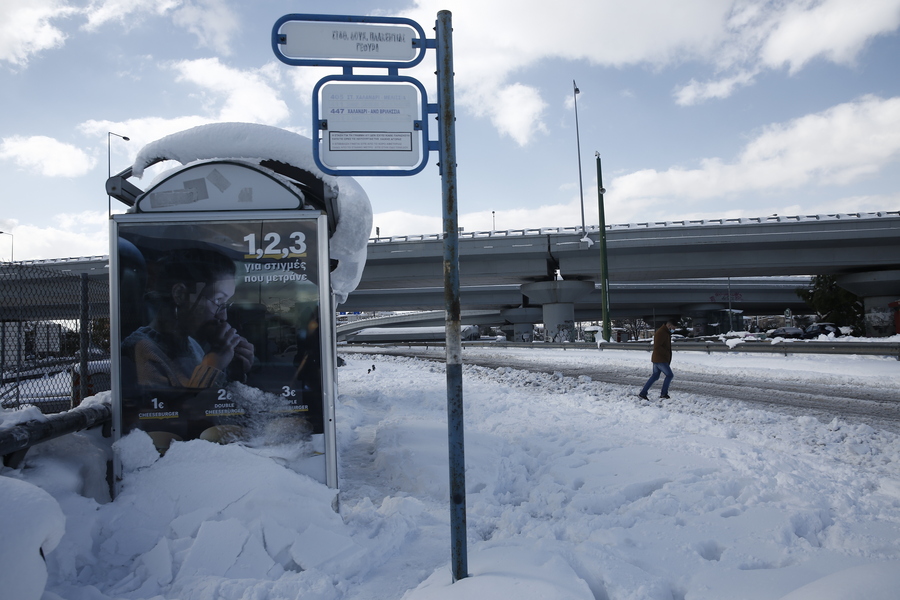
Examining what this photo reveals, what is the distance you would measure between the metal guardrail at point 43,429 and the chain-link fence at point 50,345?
63.6 inches

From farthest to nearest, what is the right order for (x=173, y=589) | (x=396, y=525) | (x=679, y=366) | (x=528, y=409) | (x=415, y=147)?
(x=679, y=366) < (x=528, y=409) < (x=396, y=525) < (x=173, y=589) < (x=415, y=147)

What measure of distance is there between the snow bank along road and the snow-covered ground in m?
3.39

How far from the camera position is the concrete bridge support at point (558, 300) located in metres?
41.2

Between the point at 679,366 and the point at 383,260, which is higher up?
the point at 383,260

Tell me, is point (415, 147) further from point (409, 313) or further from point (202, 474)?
point (409, 313)

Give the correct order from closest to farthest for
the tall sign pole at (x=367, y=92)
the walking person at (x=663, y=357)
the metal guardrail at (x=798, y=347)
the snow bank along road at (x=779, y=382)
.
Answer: the tall sign pole at (x=367, y=92), the snow bank along road at (x=779, y=382), the walking person at (x=663, y=357), the metal guardrail at (x=798, y=347)

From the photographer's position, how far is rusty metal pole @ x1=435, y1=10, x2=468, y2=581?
8.60 feet

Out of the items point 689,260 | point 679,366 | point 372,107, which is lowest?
point 679,366

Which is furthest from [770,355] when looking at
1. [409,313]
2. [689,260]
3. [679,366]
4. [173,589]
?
[409,313]

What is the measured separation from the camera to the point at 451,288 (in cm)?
258

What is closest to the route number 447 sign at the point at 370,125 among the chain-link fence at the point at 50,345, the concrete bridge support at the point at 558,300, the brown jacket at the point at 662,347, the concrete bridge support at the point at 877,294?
the chain-link fence at the point at 50,345

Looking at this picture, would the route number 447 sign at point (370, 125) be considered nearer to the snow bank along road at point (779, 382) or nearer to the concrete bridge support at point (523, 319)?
the snow bank along road at point (779, 382)

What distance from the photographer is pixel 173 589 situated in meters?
3.09

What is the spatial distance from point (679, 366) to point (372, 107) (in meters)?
18.5
